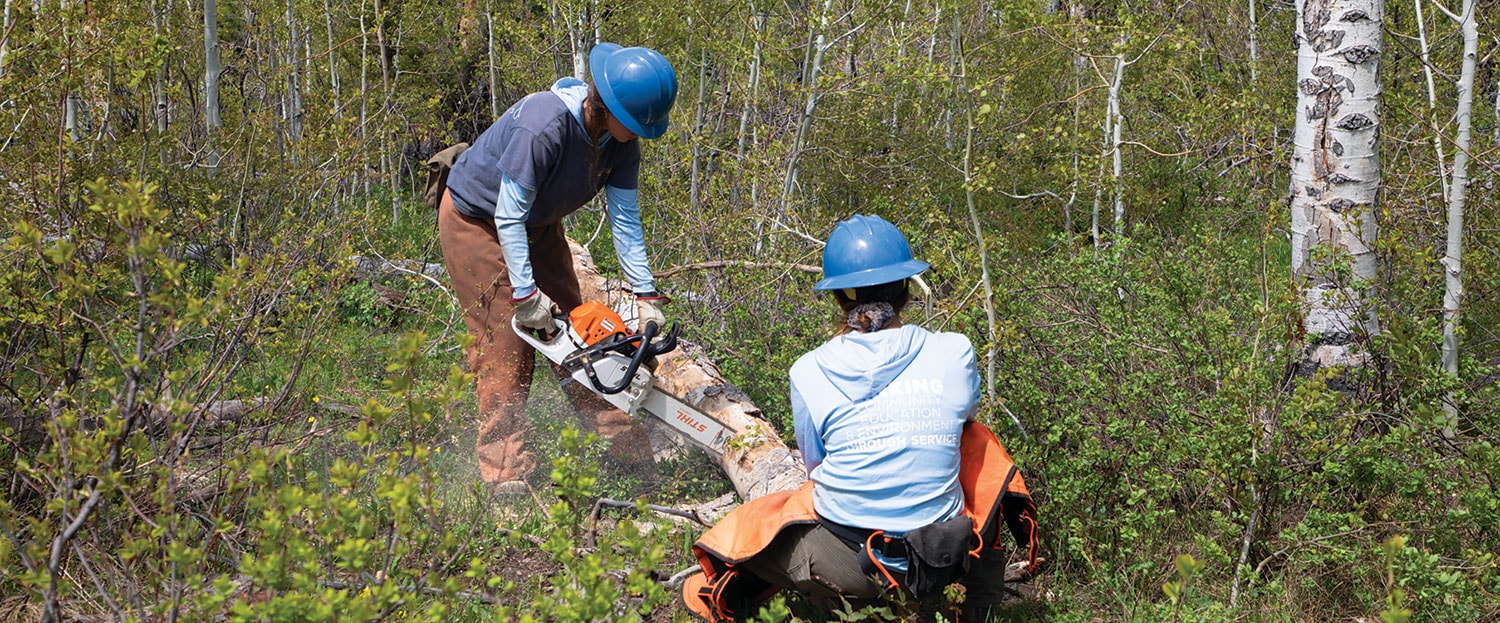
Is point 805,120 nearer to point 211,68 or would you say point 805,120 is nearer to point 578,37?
point 578,37

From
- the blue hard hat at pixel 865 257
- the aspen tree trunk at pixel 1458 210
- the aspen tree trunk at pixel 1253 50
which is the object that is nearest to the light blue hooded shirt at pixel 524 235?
the blue hard hat at pixel 865 257

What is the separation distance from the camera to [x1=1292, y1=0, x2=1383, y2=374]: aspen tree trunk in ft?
12.4

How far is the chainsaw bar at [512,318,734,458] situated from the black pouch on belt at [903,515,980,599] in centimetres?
124

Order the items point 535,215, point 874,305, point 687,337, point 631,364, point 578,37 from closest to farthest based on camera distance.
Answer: point 874,305 < point 631,364 < point 535,215 < point 687,337 < point 578,37

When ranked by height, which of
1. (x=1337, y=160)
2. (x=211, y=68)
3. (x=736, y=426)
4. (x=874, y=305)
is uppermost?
(x=211, y=68)

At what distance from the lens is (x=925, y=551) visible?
268 centimetres

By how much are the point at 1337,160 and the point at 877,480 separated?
2.32 m

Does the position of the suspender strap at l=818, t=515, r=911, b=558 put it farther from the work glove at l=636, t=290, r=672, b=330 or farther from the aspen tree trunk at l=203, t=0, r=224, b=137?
the aspen tree trunk at l=203, t=0, r=224, b=137

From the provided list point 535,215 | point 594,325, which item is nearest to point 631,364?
point 594,325

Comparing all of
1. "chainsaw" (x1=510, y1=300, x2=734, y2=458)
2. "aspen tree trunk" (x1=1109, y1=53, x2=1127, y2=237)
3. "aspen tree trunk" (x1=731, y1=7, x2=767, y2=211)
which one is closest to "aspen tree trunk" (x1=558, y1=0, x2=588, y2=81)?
"aspen tree trunk" (x1=731, y1=7, x2=767, y2=211)

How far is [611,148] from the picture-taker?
4.32 meters

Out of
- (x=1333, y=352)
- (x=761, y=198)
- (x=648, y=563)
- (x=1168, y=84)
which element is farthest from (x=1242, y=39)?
(x=648, y=563)

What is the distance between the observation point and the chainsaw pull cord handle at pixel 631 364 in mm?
3662

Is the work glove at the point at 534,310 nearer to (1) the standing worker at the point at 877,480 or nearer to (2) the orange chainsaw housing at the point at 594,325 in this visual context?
(2) the orange chainsaw housing at the point at 594,325
